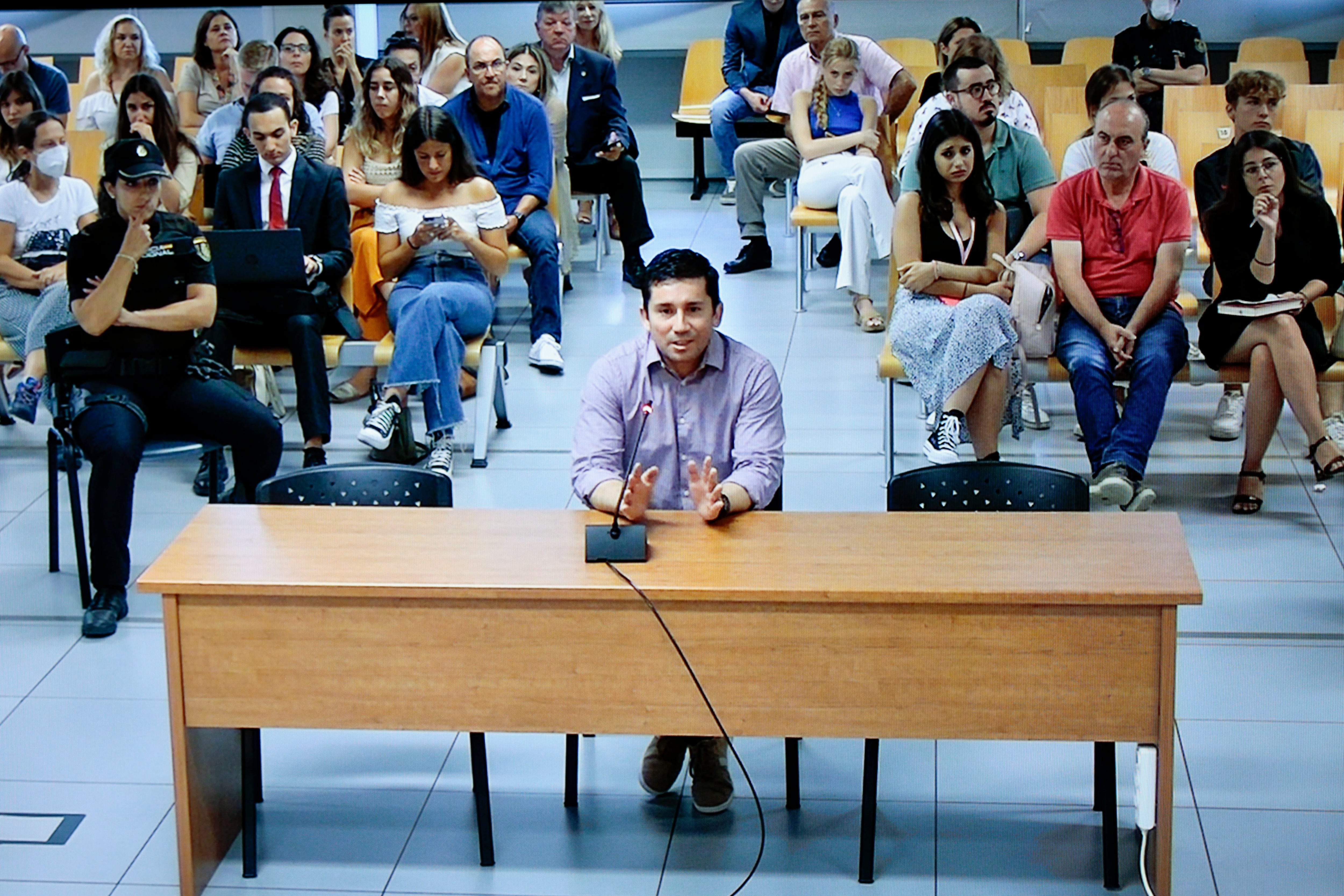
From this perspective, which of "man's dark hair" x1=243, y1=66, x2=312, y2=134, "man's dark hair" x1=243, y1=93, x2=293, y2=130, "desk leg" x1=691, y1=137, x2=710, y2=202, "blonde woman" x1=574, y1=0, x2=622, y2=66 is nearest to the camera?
"man's dark hair" x1=243, y1=93, x2=293, y2=130

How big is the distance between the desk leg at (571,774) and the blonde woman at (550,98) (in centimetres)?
396

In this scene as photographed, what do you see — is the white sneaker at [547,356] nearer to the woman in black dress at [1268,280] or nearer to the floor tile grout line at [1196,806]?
the woman in black dress at [1268,280]

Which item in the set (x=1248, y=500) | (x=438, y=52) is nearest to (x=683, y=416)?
(x=1248, y=500)

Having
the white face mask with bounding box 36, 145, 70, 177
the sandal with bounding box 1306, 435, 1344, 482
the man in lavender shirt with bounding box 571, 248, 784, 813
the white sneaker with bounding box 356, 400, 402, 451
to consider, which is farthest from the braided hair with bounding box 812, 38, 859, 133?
the man in lavender shirt with bounding box 571, 248, 784, 813

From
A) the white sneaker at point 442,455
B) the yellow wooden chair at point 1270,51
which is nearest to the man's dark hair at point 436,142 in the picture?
the white sneaker at point 442,455

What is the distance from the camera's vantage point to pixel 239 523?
3.51 meters

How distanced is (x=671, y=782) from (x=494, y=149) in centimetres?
381

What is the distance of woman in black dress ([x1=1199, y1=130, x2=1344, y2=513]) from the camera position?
17.0 feet

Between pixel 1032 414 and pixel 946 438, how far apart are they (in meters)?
1.07

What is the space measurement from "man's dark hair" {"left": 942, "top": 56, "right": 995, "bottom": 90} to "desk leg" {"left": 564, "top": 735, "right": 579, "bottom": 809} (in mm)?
2980

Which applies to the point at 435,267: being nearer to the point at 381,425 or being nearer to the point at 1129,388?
the point at 381,425

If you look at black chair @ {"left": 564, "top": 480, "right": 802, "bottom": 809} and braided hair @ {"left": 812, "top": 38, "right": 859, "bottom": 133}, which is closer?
black chair @ {"left": 564, "top": 480, "right": 802, "bottom": 809}

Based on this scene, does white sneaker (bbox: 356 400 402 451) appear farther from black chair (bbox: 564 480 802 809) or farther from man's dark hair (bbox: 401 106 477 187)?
black chair (bbox: 564 480 802 809)

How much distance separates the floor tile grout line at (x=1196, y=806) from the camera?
3340 mm
